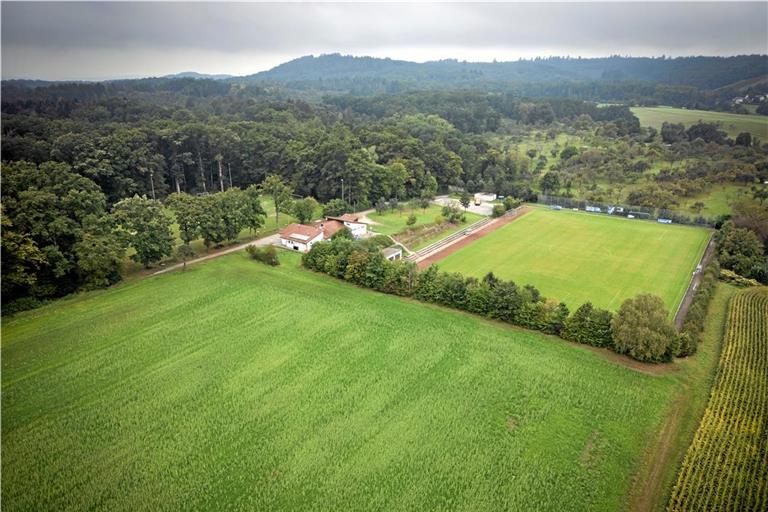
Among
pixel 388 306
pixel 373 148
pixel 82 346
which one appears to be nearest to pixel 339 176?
pixel 373 148

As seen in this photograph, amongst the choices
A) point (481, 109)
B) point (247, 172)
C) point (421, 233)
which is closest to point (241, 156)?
point (247, 172)

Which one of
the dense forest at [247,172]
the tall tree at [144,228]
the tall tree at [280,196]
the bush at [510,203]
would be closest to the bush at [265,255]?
the dense forest at [247,172]

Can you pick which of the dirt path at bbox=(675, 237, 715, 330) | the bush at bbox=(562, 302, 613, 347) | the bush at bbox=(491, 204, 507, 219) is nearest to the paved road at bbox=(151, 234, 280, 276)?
the bush at bbox=(491, 204, 507, 219)

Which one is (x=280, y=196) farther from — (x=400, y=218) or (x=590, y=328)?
(x=590, y=328)

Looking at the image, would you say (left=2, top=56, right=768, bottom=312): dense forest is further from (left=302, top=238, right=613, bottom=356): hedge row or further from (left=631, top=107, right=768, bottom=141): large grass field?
(left=302, top=238, right=613, bottom=356): hedge row

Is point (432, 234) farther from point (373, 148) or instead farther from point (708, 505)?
point (708, 505)

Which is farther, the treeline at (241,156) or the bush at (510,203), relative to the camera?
the bush at (510,203)

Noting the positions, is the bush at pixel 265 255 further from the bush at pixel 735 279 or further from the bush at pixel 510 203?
the bush at pixel 735 279
